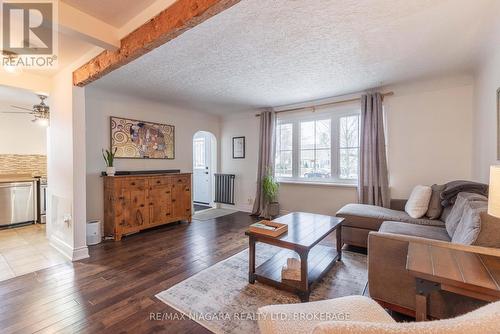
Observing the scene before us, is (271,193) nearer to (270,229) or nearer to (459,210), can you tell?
(270,229)

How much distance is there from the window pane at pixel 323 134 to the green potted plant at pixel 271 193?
43.0 inches

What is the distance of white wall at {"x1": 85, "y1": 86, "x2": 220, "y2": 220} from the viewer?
348cm

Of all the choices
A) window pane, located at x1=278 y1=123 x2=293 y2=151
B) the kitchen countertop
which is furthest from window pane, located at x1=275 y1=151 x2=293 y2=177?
the kitchen countertop

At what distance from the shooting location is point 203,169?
607 centimetres

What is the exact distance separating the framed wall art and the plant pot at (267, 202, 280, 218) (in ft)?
7.25

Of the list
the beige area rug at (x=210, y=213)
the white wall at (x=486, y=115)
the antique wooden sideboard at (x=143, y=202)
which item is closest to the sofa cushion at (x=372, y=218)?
the white wall at (x=486, y=115)

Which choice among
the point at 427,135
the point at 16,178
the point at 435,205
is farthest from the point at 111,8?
the point at 16,178

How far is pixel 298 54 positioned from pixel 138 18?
1530mm

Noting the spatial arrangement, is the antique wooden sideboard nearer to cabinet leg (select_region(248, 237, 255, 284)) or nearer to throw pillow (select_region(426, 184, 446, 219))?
cabinet leg (select_region(248, 237, 255, 284))

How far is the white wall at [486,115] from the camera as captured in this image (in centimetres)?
220

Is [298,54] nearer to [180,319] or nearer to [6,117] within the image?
[180,319]

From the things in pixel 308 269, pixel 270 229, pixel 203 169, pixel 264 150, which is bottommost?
pixel 308 269

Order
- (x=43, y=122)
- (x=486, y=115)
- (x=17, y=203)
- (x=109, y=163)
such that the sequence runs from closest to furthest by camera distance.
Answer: (x=486, y=115) → (x=43, y=122) → (x=109, y=163) → (x=17, y=203)
